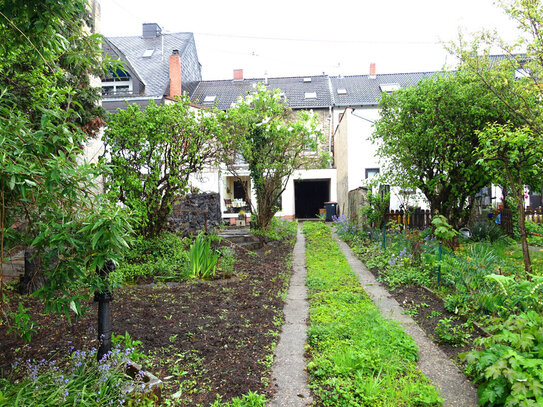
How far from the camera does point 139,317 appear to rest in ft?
14.3

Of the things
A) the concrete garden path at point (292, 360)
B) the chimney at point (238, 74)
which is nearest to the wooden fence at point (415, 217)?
the concrete garden path at point (292, 360)

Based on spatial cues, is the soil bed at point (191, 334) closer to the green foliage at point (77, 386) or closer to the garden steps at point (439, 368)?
the green foliage at point (77, 386)

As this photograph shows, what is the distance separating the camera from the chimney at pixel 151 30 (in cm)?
2645

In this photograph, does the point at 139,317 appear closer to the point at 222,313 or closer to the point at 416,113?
the point at 222,313

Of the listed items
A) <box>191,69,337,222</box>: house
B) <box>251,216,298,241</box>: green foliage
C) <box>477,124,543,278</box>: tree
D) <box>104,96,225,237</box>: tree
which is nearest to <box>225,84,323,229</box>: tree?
<box>251,216,298,241</box>: green foliage

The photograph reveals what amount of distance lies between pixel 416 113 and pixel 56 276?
8.89 meters

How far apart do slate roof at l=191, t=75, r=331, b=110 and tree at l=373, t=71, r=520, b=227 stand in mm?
16742

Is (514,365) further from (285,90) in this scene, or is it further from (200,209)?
(285,90)

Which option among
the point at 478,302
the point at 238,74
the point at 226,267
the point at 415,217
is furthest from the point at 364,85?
the point at 478,302

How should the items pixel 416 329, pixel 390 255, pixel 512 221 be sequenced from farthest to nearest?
pixel 512 221, pixel 390 255, pixel 416 329

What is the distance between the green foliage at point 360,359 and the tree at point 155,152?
3.47 m

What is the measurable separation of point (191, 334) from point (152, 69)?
23.0 m

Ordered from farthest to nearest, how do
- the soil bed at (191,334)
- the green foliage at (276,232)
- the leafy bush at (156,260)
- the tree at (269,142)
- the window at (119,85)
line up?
1. the window at (119,85)
2. the green foliage at (276,232)
3. the tree at (269,142)
4. the leafy bush at (156,260)
5. the soil bed at (191,334)

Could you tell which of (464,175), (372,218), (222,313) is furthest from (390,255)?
(222,313)
